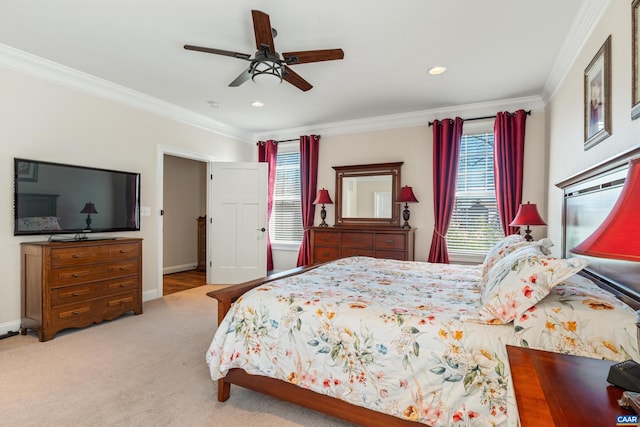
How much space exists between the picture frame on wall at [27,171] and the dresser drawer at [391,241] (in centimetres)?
393

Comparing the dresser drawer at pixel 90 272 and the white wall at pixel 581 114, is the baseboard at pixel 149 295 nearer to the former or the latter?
the dresser drawer at pixel 90 272

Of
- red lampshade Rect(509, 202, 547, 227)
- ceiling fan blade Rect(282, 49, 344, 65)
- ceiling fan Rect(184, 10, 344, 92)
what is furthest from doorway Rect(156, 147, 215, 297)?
red lampshade Rect(509, 202, 547, 227)

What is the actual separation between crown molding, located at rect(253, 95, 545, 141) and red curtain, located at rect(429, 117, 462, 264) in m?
0.18

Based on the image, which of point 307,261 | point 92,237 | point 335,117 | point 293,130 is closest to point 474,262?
point 307,261

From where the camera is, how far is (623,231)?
0.67 metres

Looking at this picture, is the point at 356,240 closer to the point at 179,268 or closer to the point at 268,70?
the point at 268,70

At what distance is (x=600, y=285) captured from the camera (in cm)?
178

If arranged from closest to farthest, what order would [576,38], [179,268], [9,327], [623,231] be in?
[623,231], [576,38], [9,327], [179,268]

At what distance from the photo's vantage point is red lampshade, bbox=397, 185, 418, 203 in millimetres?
4559

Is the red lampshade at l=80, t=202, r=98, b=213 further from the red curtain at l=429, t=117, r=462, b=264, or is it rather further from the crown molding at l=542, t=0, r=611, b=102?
the crown molding at l=542, t=0, r=611, b=102

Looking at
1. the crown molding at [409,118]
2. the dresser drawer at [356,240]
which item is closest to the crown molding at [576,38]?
the crown molding at [409,118]

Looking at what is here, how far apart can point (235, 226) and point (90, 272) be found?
7.74 feet

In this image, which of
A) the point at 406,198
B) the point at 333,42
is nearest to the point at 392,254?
the point at 406,198

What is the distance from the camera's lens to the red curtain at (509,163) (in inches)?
159
